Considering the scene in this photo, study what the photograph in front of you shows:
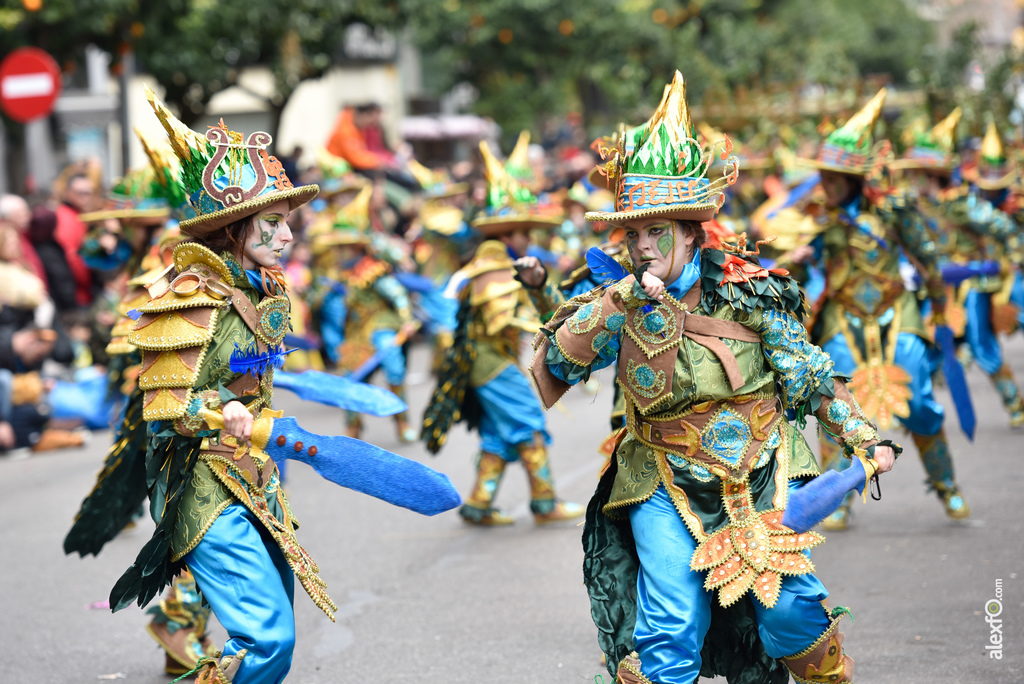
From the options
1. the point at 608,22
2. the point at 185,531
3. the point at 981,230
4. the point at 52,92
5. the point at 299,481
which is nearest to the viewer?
the point at 185,531

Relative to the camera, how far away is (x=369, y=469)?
14.1ft

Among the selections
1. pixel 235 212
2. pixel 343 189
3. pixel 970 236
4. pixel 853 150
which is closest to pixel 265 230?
pixel 235 212

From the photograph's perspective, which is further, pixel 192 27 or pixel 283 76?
pixel 283 76

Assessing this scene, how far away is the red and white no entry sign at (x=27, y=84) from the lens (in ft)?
42.9

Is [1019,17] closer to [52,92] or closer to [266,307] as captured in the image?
[52,92]

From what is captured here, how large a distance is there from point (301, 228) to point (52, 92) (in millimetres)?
3888

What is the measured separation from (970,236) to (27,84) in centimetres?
903

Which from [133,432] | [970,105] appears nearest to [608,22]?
[970,105]

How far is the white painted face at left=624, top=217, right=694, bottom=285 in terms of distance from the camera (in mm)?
4094

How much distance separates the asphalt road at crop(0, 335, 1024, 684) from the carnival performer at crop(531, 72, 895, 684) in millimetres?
1198

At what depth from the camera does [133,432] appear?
17.9 ft

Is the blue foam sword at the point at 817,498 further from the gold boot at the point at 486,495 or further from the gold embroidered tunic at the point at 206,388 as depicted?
the gold boot at the point at 486,495

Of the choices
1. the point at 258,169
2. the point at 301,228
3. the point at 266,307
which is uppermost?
the point at 258,169

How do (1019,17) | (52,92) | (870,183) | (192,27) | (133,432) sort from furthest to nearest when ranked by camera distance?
(1019,17) < (192,27) < (52,92) < (870,183) < (133,432)
